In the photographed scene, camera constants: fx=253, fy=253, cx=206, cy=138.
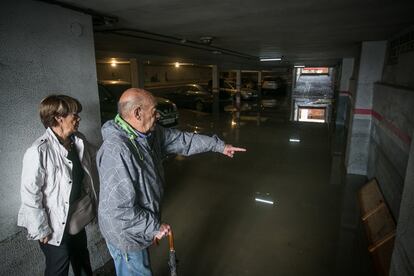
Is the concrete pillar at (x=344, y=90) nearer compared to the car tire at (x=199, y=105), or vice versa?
the concrete pillar at (x=344, y=90)

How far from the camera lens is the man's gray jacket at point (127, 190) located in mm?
1567

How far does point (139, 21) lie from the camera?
9.67ft

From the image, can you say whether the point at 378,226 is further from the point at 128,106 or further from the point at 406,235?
the point at 128,106

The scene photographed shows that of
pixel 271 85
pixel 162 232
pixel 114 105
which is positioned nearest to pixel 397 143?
pixel 162 232

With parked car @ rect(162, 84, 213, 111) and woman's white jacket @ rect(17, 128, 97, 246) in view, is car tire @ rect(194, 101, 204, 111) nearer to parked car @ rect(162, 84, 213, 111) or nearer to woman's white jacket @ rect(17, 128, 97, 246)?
parked car @ rect(162, 84, 213, 111)

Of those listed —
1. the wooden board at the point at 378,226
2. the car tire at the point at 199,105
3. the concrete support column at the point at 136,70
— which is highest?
the concrete support column at the point at 136,70

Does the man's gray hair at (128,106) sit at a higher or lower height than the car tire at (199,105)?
higher

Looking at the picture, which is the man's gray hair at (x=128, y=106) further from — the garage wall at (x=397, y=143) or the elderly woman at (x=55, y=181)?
the garage wall at (x=397, y=143)

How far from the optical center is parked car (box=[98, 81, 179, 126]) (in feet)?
23.1

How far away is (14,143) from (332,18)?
3.37 m

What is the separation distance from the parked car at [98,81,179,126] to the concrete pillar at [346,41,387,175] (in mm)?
5054

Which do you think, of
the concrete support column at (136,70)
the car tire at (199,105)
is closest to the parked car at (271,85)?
the car tire at (199,105)

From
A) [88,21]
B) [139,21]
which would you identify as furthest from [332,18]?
[88,21]

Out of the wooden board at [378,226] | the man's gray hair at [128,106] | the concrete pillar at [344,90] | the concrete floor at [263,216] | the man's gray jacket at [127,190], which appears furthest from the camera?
the concrete pillar at [344,90]
